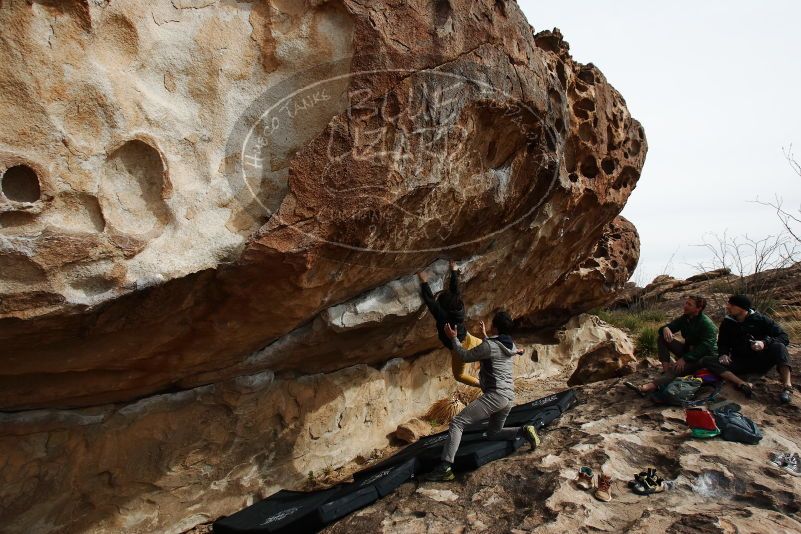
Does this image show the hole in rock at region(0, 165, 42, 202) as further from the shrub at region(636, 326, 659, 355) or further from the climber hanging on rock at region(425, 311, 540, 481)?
the shrub at region(636, 326, 659, 355)

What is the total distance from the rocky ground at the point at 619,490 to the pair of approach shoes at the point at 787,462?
0.21ft

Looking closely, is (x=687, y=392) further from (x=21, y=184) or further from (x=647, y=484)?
(x=21, y=184)

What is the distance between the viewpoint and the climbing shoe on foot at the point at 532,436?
158 inches

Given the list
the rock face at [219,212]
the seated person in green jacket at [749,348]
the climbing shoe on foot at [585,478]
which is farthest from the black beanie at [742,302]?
the climbing shoe on foot at [585,478]

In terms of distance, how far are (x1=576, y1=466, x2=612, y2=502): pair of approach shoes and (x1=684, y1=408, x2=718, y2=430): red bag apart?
41.2 inches

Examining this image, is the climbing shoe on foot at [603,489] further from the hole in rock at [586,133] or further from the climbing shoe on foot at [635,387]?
the hole in rock at [586,133]

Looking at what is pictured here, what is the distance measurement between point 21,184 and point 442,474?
9.47 ft

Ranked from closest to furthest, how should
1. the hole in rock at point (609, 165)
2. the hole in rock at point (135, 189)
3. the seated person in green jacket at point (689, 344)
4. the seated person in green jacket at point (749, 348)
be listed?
1. the hole in rock at point (135, 189)
2. the seated person in green jacket at point (749, 348)
3. the seated person in green jacket at point (689, 344)
4. the hole in rock at point (609, 165)

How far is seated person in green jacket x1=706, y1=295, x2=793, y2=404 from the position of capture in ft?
15.0

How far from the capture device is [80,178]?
8.93ft

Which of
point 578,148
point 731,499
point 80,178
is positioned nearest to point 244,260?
point 80,178

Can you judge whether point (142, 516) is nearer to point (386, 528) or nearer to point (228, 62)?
point (386, 528)

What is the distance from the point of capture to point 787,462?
3.65m

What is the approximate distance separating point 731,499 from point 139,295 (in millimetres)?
3490
